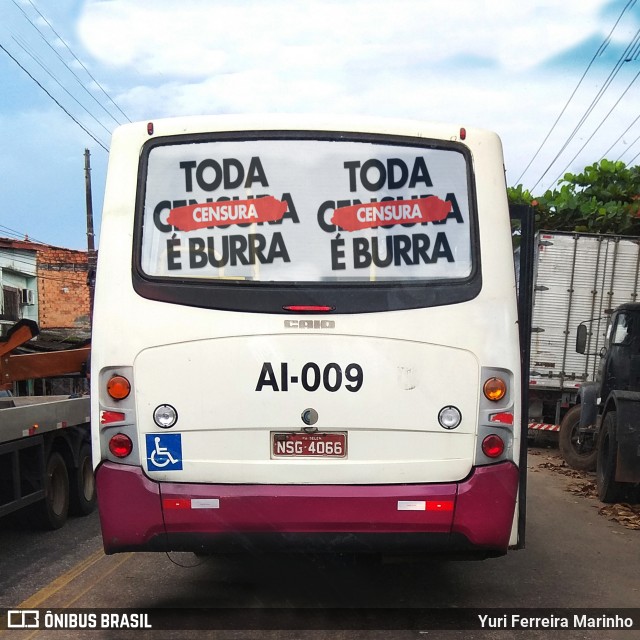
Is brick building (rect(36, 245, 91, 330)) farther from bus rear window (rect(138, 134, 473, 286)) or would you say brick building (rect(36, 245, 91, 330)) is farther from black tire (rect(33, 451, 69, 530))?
bus rear window (rect(138, 134, 473, 286))

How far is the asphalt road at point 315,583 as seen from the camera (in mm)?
5027

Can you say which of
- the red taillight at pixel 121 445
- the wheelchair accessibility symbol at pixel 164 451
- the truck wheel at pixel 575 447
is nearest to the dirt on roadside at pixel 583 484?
the truck wheel at pixel 575 447

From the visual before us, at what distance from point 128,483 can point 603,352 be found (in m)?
8.81

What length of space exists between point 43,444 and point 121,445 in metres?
3.64

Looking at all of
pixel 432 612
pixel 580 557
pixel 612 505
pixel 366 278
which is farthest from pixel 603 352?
pixel 366 278

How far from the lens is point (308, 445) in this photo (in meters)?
4.37

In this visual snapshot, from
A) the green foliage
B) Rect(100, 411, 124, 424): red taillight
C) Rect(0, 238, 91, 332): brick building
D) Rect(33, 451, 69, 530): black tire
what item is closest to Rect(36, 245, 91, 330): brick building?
Rect(0, 238, 91, 332): brick building

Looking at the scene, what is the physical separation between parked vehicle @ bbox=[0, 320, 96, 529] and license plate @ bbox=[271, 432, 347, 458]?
129 inches

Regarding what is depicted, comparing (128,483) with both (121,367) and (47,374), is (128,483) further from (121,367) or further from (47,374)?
(47,374)

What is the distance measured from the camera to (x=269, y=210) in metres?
4.49

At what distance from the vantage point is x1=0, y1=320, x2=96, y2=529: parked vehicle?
22.6ft

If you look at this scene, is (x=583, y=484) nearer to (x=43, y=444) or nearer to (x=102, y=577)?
(x=43, y=444)

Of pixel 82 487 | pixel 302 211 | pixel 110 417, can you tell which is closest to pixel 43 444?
pixel 82 487

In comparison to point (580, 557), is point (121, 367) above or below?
above
